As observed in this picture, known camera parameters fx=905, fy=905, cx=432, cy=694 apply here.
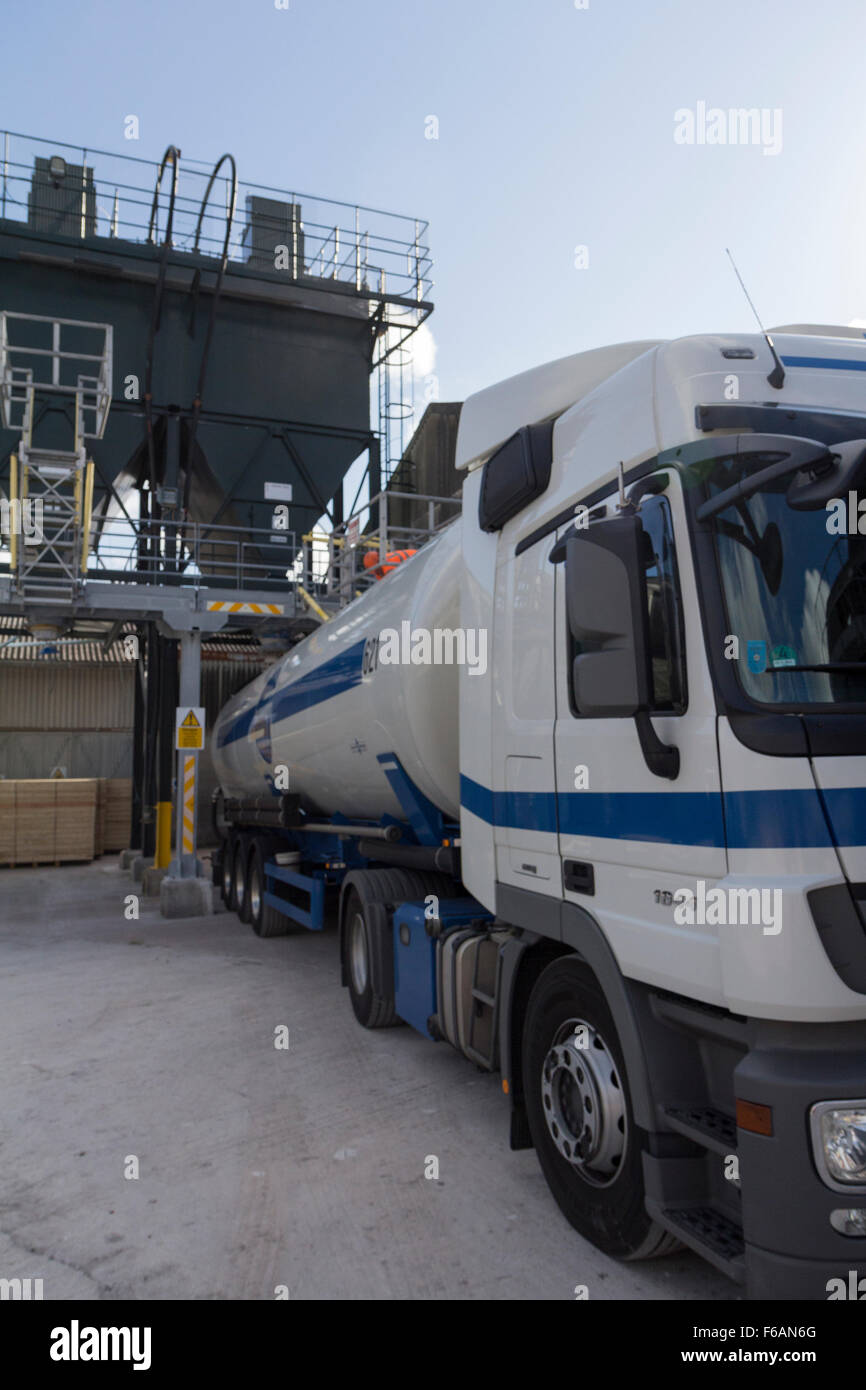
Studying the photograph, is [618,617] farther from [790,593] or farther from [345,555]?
[345,555]

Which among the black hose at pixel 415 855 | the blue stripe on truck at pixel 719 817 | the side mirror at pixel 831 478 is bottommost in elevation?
the black hose at pixel 415 855

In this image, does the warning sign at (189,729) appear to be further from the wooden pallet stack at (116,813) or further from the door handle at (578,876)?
the door handle at (578,876)

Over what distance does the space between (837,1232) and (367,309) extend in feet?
60.7

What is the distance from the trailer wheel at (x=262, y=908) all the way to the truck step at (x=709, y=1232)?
8212 millimetres

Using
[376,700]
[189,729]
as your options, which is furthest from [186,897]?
[376,700]

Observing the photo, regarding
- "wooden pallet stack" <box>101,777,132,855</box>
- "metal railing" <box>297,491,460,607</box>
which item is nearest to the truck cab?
"metal railing" <box>297,491,460,607</box>

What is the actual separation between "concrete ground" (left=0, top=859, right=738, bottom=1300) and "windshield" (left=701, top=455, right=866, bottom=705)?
2.35 m

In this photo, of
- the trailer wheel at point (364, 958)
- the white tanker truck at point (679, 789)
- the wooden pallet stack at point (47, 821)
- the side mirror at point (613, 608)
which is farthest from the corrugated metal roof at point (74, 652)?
the side mirror at point (613, 608)

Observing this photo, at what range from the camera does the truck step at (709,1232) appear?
2.65m

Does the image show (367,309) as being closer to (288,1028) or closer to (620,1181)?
(288,1028)
